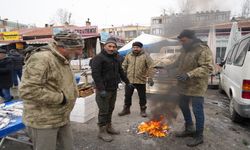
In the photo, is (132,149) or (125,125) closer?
(132,149)

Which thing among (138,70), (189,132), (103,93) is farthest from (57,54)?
(138,70)

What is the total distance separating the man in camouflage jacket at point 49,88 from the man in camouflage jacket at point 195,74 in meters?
2.06

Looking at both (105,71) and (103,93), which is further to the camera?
(105,71)

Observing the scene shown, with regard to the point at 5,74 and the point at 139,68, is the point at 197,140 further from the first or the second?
the point at 5,74

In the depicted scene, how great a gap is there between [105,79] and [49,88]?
192 centimetres

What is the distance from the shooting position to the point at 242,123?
16.8ft

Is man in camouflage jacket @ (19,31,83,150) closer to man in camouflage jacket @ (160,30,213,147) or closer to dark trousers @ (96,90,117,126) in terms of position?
dark trousers @ (96,90,117,126)

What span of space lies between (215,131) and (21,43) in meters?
21.7

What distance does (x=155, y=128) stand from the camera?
4383 mm

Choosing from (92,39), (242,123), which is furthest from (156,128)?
(92,39)

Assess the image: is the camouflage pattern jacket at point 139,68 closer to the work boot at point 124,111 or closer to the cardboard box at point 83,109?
the work boot at point 124,111

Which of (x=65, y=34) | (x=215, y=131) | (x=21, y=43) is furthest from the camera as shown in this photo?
(x=21, y=43)

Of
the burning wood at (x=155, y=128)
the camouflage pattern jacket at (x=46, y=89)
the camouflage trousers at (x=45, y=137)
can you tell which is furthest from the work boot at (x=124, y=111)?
the camouflage pattern jacket at (x=46, y=89)

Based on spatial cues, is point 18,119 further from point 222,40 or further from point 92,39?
point 92,39
